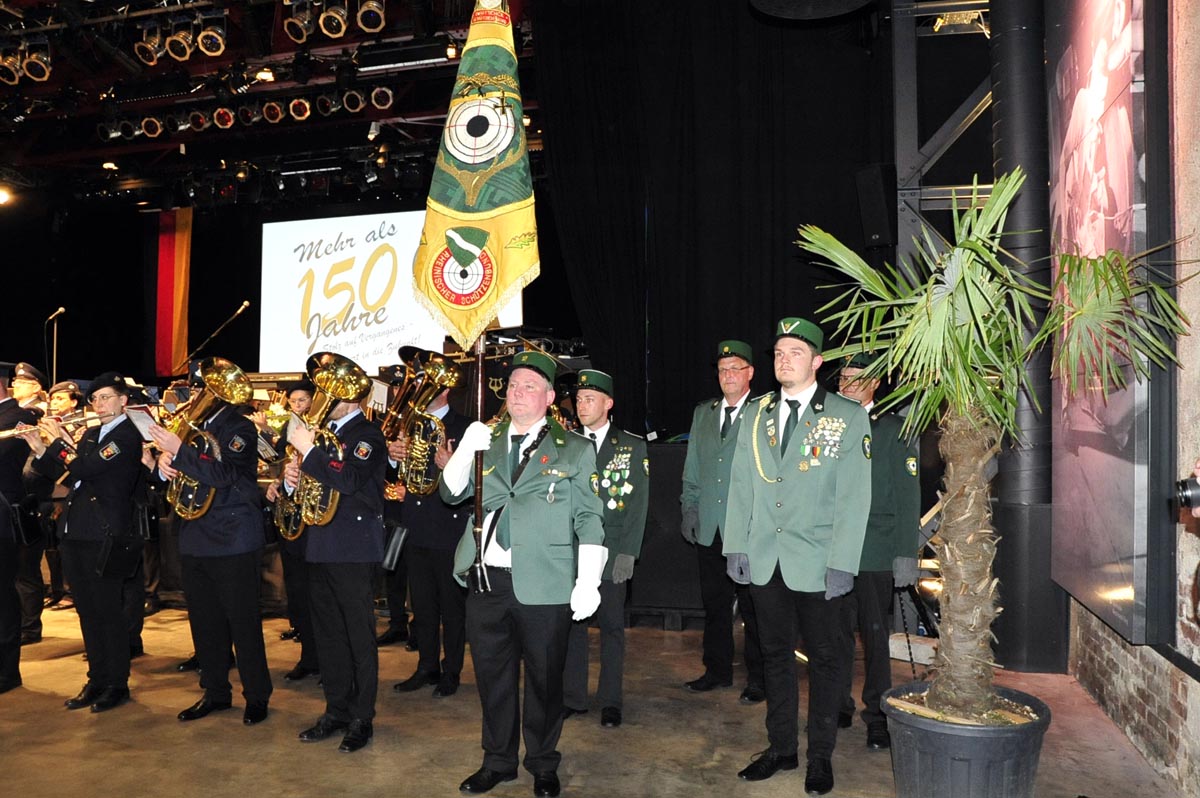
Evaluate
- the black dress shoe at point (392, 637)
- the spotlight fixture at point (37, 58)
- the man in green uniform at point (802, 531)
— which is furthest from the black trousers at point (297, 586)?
the spotlight fixture at point (37, 58)

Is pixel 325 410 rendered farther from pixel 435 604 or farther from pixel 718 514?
pixel 718 514

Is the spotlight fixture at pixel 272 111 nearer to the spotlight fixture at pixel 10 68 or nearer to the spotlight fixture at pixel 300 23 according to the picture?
the spotlight fixture at pixel 300 23

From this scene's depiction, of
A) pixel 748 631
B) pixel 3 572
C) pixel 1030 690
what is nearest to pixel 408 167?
pixel 3 572

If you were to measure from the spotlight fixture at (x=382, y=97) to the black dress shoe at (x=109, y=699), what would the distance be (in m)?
6.35

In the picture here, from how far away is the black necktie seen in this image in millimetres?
4207

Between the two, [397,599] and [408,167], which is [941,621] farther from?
[408,167]

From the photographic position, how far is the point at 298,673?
19.4ft

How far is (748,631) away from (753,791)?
159cm

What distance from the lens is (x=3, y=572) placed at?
5613 mm

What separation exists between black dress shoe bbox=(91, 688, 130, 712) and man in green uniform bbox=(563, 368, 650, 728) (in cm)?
239

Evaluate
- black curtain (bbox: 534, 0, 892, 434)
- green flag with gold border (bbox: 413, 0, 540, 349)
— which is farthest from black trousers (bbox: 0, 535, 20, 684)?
black curtain (bbox: 534, 0, 892, 434)

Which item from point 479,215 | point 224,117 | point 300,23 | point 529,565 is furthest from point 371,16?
point 529,565

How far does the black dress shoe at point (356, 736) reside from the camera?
453 centimetres

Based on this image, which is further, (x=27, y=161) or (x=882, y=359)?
(x=27, y=161)
